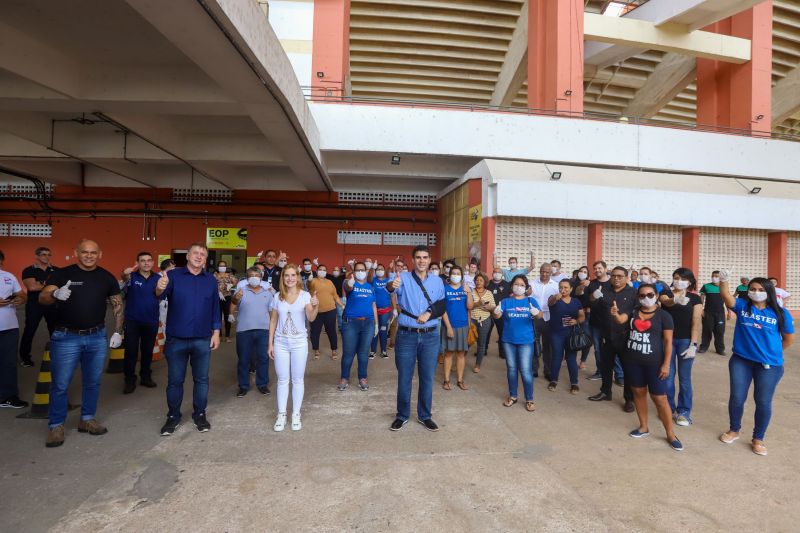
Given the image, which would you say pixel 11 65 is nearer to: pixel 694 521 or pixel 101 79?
pixel 101 79

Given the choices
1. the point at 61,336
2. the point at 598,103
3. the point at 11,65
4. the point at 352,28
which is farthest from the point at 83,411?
the point at 598,103

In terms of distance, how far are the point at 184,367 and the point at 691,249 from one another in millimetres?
13654

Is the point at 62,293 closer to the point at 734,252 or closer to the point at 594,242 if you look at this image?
the point at 594,242

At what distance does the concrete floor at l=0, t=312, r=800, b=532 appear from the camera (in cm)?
250

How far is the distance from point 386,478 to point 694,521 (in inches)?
82.4

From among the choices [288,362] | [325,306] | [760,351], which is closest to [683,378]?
[760,351]

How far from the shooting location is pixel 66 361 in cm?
353

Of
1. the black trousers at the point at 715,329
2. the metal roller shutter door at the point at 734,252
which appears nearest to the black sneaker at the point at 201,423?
the black trousers at the point at 715,329

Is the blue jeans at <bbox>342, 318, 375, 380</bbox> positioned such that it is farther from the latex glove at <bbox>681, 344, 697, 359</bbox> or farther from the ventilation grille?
the ventilation grille

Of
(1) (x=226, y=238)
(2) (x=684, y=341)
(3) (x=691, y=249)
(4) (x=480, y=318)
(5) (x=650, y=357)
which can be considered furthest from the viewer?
(1) (x=226, y=238)

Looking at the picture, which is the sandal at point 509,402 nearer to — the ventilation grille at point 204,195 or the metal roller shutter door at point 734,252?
the metal roller shutter door at point 734,252

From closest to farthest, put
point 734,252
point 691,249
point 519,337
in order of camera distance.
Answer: point 519,337, point 691,249, point 734,252

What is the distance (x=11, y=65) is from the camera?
212 inches

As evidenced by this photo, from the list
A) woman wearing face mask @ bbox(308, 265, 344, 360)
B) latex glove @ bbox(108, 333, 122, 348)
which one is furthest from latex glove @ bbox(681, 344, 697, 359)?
latex glove @ bbox(108, 333, 122, 348)
